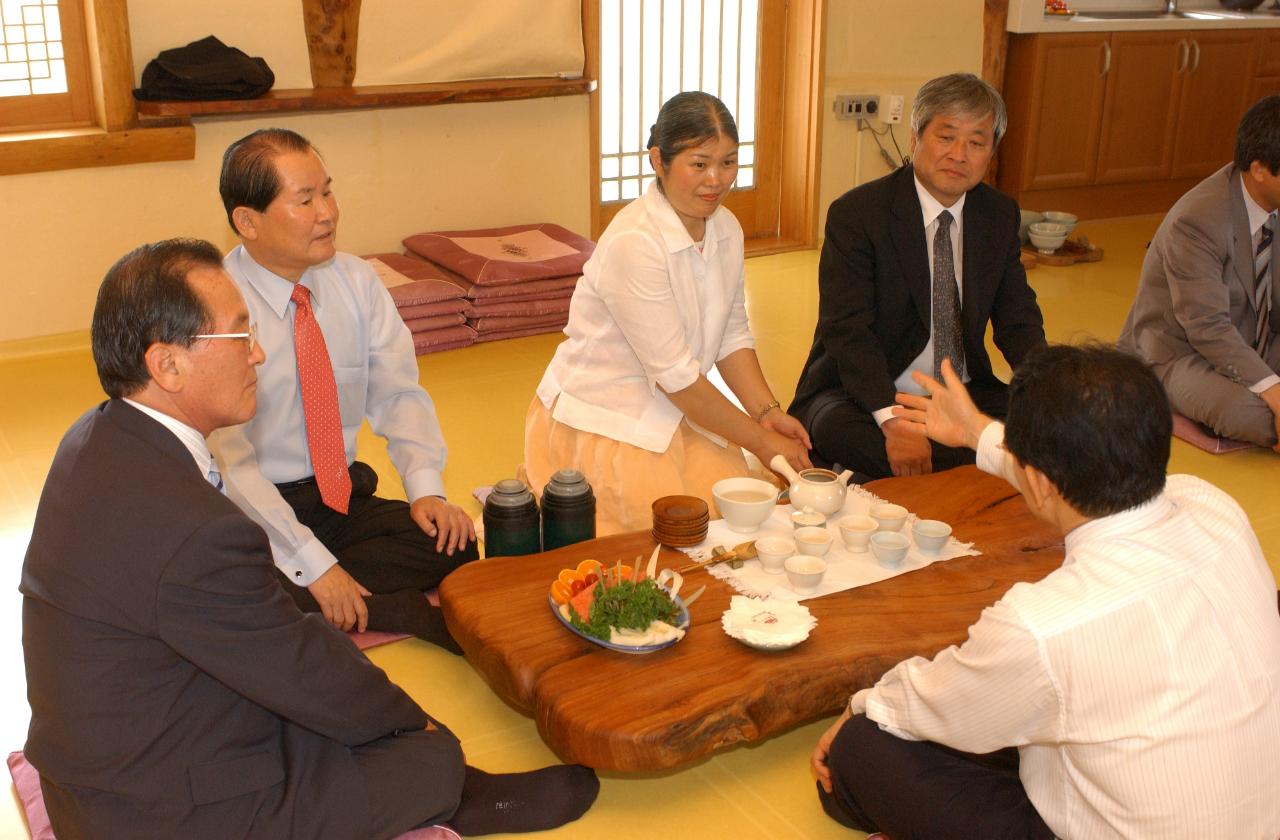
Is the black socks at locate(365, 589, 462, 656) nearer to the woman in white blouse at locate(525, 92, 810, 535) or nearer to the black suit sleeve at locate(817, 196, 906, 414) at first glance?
the woman in white blouse at locate(525, 92, 810, 535)

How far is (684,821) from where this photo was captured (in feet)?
7.01

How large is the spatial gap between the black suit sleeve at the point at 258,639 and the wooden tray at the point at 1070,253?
15.4ft

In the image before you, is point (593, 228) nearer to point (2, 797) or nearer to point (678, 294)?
point (678, 294)

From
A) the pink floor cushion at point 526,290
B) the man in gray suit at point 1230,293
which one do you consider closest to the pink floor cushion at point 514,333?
the pink floor cushion at point 526,290

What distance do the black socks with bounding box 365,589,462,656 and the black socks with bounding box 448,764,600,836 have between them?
0.51 meters

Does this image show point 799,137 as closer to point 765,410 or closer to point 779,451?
point 765,410

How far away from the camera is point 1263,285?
12.3 feet

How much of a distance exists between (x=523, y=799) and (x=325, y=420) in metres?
0.95

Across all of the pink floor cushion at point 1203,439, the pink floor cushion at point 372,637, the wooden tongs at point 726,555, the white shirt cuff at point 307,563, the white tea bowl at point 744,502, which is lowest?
the pink floor cushion at point 372,637

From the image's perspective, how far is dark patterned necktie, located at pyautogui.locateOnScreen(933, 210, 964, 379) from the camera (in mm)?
3145

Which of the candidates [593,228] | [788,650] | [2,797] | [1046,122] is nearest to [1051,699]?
[788,650]

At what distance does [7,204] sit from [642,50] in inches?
105

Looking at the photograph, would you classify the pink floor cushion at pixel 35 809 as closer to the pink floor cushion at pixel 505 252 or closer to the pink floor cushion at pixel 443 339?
the pink floor cushion at pixel 443 339

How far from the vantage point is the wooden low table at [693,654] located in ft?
6.30
